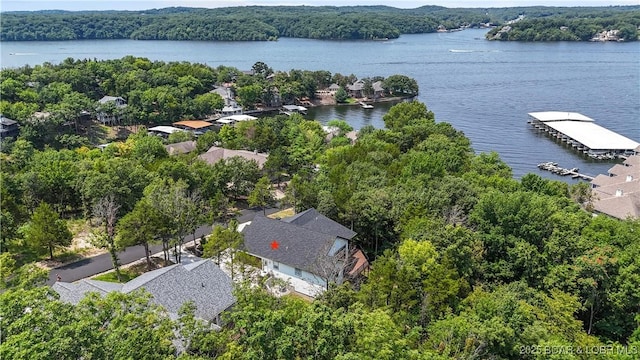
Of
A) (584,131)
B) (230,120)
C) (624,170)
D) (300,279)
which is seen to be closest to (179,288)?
(300,279)

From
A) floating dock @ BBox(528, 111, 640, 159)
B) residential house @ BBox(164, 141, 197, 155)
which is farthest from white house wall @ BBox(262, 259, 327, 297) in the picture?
floating dock @ BBox(528, 111, 640, 159)

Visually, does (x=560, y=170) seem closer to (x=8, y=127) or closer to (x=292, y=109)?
(x=292, y=109)

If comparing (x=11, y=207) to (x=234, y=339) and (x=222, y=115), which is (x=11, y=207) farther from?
(x=222, y=115)

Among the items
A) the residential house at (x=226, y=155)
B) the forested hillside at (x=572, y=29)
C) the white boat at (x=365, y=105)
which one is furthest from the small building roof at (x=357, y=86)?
the forested hillside at (x=572, y=29)

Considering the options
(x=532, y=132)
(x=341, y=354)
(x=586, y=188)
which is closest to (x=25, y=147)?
(x=341, y=354)

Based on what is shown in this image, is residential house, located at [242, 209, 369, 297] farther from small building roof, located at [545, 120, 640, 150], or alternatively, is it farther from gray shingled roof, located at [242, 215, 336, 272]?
small building roof, located at [545, 120, 640, 150]
